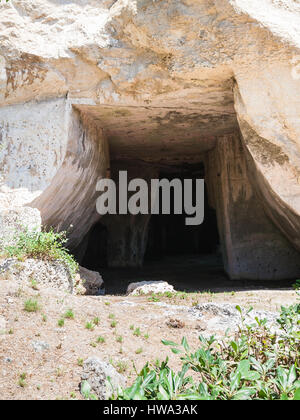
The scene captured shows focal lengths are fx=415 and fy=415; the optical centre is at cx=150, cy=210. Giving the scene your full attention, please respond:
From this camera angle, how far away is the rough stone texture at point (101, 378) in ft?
8.38

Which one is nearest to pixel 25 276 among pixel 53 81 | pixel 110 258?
pixel 53 81

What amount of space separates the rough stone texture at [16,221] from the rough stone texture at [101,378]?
2.56 m

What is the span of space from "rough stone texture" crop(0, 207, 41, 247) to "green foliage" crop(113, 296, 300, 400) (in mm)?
2836

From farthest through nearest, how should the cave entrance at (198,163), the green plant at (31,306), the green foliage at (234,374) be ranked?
the cave entrance at (198,163) < the green plant at (31,306) < the green foliage at (234,374)

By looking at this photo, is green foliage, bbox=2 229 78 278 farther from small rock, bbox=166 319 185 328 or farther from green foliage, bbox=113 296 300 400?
green foliage, bbox=113 296 300 400

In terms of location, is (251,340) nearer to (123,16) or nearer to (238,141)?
(123,16)

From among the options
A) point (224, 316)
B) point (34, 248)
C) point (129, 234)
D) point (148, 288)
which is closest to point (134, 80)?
point (34, 248)

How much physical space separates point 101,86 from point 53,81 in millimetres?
693

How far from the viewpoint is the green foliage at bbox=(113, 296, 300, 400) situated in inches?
89.4

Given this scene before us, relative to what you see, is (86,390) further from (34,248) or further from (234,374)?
(34,248)

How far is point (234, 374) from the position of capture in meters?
2.45

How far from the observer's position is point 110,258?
10.9 meters

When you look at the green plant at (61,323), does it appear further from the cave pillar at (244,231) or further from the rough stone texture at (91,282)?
the cave pillar at (244,231)

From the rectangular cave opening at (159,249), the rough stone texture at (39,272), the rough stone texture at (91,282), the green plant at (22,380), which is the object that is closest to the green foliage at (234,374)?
the green plant at (22,380)
